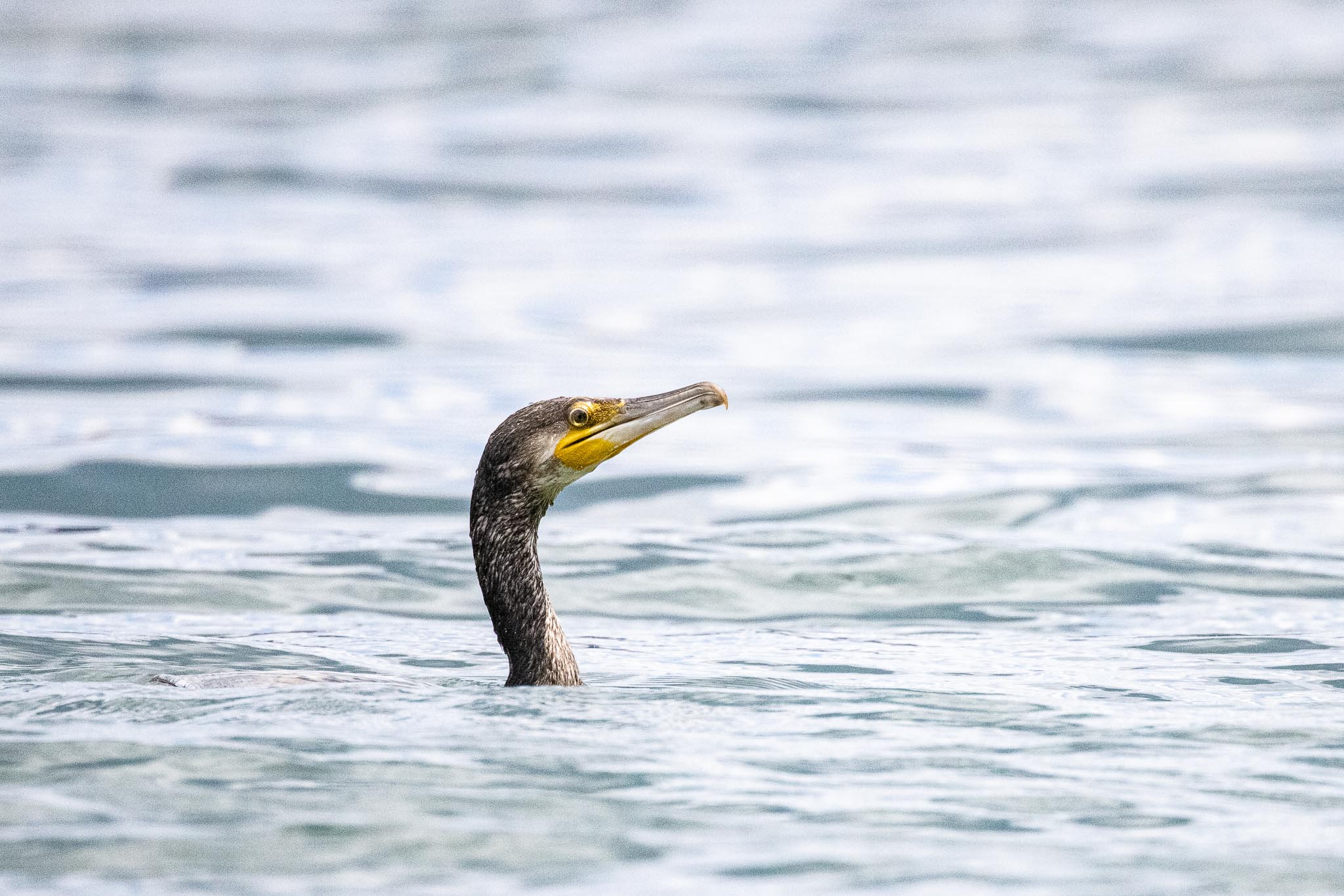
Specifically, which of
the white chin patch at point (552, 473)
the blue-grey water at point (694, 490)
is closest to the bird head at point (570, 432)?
the white chin patch at point (552, 473)

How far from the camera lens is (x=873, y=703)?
6.90 m

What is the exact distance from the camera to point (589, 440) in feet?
23.6

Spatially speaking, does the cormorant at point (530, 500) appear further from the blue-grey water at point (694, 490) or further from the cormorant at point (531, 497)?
the blue-grey water at point (694, 490)

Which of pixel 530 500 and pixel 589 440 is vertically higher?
pixel 589 440

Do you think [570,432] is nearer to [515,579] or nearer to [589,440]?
[589,440]

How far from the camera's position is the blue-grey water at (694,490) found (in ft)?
18.5

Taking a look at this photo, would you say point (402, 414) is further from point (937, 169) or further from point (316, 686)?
point (937, 169)

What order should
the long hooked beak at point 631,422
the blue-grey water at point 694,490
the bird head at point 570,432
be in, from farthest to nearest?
the long hooked beak at point 631,422
the bird head at point 570,432
the blue-grey water at point 694,490

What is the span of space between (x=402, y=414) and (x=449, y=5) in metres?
26.6

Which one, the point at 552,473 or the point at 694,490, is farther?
the point at 694,490

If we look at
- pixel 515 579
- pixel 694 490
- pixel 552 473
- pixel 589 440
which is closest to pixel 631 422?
pixel 589 440

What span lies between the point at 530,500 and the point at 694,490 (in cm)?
455

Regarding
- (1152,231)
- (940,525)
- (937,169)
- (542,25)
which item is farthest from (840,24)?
(940,525)

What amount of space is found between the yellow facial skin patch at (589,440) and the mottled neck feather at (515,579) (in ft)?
0.60
